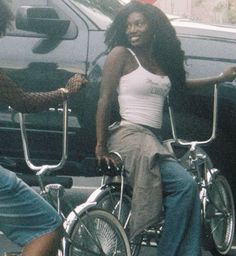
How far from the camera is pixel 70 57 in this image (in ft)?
24.4

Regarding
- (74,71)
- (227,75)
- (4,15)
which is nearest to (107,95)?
(227,75)

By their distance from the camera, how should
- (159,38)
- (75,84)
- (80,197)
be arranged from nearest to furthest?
(75,84)
(159,38)
(80,197)

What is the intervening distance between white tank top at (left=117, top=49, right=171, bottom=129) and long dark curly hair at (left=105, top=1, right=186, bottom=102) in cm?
19

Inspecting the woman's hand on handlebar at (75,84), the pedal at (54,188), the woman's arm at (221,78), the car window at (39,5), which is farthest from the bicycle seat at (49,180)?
the car window at (39,5)

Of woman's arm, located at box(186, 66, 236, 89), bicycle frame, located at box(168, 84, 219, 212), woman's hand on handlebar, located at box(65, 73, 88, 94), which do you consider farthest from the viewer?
woman's arm, located at box(186, 66, 236, 89)

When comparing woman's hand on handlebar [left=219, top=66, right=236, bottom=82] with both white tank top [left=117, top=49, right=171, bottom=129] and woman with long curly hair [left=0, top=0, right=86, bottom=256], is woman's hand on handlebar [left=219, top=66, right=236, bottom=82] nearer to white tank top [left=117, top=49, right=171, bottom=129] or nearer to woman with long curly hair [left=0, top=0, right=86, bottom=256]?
white tank top [left=117, top=49, right=171, bottom=129]

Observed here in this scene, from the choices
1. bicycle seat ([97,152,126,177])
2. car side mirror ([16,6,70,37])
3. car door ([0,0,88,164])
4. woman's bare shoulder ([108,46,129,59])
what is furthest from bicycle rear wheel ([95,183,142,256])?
car side mirror ([16,6,70,37])

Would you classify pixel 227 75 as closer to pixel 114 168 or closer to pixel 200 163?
pixel 200 163

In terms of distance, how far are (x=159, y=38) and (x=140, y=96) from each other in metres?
0.45

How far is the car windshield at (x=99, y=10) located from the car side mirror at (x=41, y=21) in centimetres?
25

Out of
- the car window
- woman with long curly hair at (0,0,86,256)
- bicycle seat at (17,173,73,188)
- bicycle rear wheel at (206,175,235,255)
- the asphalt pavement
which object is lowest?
the asphalt pavement

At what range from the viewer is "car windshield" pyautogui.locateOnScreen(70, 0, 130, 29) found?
765 centimetres

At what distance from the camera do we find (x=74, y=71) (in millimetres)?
7395

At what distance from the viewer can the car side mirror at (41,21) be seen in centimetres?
728
